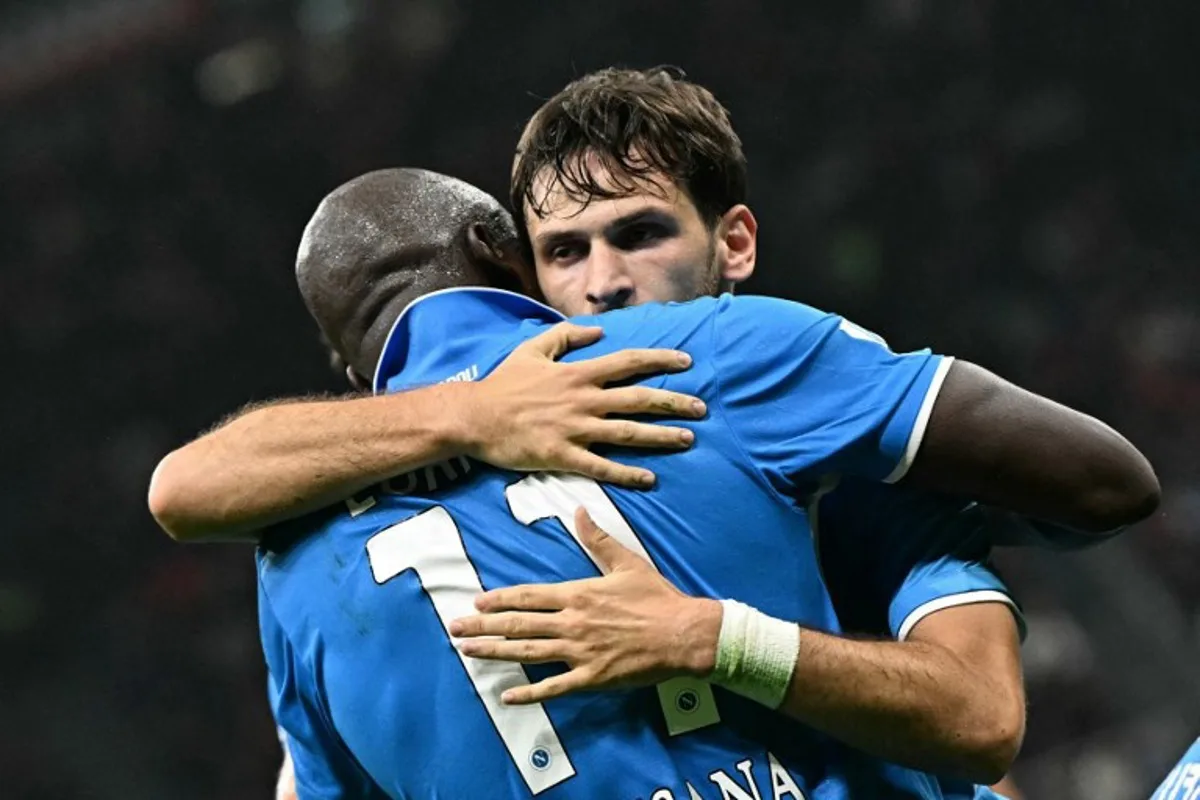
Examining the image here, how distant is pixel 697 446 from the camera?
2094mm

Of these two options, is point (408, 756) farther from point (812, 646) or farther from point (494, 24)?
point (494, 24)

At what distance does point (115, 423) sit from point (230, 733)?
123 centimetres

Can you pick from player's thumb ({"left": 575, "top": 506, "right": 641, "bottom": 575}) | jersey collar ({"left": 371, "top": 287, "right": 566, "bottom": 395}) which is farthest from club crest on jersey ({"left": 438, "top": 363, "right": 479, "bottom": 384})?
player's thumb ({"left": 575, "top": 506, "right": 641, "bottom": 575})

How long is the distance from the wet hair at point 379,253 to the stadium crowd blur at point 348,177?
3.57 m

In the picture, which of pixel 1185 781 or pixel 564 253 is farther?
pixel 564 253

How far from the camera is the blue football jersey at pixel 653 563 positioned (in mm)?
2051

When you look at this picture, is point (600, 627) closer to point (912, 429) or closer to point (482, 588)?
point (482, 588)

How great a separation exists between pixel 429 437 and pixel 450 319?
0.29 m

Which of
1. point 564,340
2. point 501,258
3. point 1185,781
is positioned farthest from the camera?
point 501,258

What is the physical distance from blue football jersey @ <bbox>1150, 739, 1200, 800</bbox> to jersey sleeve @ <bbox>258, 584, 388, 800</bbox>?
1137 mm

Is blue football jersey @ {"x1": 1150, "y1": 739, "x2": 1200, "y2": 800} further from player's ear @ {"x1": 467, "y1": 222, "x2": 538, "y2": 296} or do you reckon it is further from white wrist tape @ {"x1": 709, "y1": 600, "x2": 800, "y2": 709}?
player's ear @ {"x1": 467, "y1": 222, "x2": 538, "y2": 296}

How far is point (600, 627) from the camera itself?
1.98 m

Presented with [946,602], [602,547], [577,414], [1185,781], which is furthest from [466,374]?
[1185,781]

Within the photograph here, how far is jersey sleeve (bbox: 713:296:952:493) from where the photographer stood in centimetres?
207
